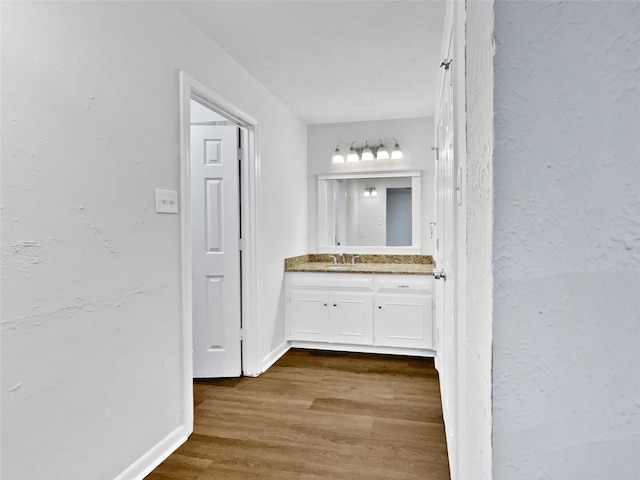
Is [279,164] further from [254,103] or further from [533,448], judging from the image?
[533,448]

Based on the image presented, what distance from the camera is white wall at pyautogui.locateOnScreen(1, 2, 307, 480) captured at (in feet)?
4.51

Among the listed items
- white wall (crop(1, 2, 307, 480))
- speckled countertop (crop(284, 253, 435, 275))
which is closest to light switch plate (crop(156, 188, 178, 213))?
white wall (crop(1, 2, 307, 480))

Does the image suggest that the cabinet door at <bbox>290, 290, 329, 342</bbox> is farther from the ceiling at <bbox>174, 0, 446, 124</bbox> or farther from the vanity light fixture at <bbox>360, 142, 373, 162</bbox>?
the ceiling at <bbox>174, 0, 446, 124</bbox>

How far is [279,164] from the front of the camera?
3760 mm

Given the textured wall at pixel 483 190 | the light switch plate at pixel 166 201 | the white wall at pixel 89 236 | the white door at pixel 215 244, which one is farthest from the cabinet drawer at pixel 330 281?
Answer: the textured wall at pixel 483 190

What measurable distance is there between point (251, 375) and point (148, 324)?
1.44 meters

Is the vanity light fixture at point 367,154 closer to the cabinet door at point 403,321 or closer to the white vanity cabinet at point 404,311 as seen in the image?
the white vanity cabinet at point 404,311

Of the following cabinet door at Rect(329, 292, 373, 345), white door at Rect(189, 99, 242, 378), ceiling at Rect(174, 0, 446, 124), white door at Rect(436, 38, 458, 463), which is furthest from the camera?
cabinet door at Rect(329, 292, 373, 345)

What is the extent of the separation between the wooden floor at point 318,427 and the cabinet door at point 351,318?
0.40 meters

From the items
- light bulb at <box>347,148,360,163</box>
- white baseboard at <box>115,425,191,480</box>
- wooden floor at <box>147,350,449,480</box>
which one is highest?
light bulb at <box>347,148,360,163</box>

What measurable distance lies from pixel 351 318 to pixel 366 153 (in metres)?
1.74

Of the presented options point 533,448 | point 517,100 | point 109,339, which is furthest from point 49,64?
point 533,448

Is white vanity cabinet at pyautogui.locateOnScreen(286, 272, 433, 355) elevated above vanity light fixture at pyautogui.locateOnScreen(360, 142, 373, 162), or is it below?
below

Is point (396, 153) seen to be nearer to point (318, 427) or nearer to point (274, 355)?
point (274, 355)
